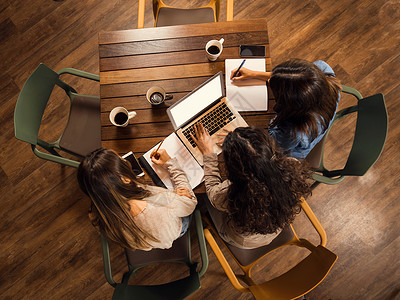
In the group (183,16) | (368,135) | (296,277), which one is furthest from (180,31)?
(296,277)

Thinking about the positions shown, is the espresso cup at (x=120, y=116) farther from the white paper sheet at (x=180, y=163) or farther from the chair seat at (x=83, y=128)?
the chair seat at (x=83, y=128)

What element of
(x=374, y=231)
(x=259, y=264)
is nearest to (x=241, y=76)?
(x=259, y=264)

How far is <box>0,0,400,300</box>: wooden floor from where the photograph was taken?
87.2 inches

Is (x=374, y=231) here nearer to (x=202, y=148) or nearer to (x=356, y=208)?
(x=356, y=208)

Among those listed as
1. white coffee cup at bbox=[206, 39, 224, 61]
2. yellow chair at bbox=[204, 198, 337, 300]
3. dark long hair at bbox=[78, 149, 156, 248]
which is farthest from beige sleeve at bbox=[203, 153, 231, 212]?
white coffee cup at bbox=[206, 39, 224, 61]

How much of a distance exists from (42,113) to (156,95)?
2.54 ft

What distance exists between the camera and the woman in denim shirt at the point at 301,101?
1310 millimetres

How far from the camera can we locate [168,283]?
1.49m

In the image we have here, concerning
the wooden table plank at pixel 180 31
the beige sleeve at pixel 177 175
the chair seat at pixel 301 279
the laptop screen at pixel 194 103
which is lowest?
the chair seat at pixel 301 279

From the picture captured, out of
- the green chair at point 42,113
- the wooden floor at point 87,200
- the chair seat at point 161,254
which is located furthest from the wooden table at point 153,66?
the wooden floor at point 87,200

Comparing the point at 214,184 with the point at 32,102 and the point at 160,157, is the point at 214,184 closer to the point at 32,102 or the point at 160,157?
the point at 160,157

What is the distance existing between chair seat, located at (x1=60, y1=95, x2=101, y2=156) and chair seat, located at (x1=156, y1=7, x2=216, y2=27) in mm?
810

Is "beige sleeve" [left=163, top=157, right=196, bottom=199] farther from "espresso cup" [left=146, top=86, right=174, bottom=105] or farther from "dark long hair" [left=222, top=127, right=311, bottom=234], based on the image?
"espresso cup" [left=146, top=86, right=174, bottom=105]

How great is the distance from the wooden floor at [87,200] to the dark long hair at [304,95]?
1096 millimetres
